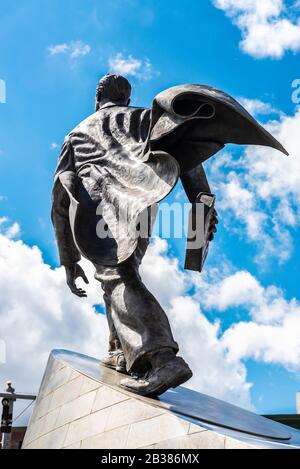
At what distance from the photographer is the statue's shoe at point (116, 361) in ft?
18.3

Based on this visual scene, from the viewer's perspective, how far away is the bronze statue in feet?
14.8

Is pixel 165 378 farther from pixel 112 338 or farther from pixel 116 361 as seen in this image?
pixel 112 338

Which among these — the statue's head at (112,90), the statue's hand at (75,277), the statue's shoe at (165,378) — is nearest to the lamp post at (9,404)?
the statue's hand at (75,277)

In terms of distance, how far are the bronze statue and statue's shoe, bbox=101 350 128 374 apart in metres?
0.01

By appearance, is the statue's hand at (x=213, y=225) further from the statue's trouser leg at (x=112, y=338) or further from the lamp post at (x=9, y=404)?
the lamp post at (x=9, y=404)

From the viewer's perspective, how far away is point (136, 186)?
504 centimetres

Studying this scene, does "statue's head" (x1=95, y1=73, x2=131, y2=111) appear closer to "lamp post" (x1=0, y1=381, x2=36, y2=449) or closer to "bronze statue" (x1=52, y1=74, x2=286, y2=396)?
"bronze statue" (x1=52, y1=74, x2=286, y2=396)

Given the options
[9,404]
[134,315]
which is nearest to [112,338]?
[134,315]

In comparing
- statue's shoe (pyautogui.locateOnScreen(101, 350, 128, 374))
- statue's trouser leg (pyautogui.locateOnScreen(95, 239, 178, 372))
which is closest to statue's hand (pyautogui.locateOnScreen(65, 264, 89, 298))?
statue's shoe (pyautogui.locateOnScreen(101, 350, 128, 374))

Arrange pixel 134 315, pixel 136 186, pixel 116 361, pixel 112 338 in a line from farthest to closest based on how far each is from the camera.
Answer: pixel 112 338
pixel 116 361
pixel 136 186
pixel 134 315

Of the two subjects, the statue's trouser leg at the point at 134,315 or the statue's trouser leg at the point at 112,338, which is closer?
the statue's trouser leg at the point at 134,315

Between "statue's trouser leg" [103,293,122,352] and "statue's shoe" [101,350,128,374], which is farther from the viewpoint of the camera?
"statue's trouser leg" [103,293,122,352]

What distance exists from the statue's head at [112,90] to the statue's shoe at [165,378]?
3008mm

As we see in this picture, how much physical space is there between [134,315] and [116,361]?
51.7 inches
